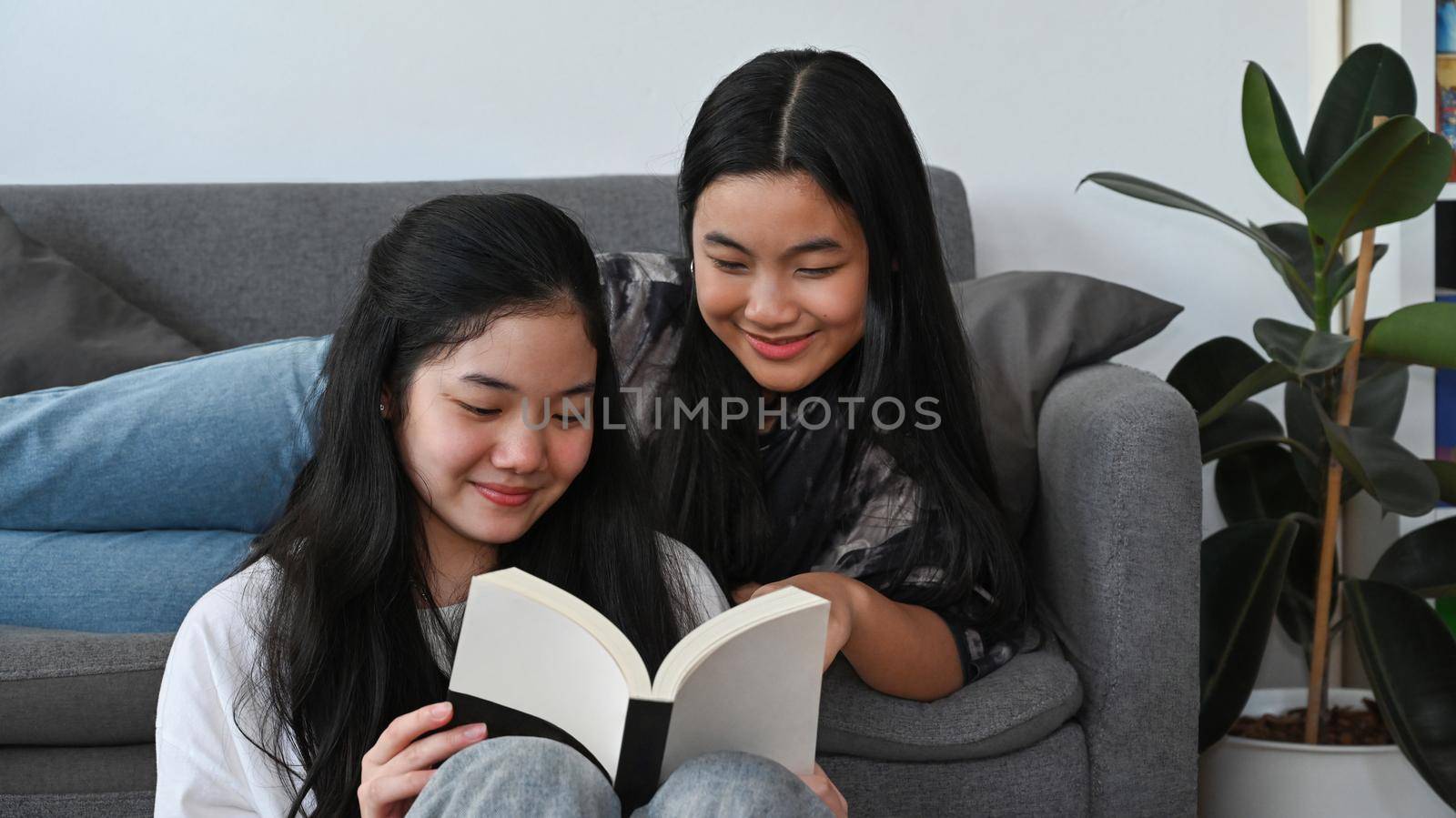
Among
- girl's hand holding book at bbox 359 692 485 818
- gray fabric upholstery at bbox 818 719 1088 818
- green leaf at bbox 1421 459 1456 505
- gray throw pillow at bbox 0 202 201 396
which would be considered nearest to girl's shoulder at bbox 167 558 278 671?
girl's hand holding book at bbox 359 692 485 818

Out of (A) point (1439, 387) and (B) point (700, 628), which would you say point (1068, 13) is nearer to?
(A) point (1439, 387)

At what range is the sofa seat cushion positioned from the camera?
48.9 inches

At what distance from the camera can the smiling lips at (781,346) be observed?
4.25 ft

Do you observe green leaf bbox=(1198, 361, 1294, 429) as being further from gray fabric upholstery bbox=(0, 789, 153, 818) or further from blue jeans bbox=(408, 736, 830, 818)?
gray fabric upholstery bbox=(0, 789, 153, 818)

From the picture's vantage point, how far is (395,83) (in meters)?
2.06

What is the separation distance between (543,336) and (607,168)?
115 cm

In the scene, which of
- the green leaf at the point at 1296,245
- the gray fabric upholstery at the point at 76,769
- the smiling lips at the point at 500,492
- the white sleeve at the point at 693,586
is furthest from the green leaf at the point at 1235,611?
the gray fabric upholstery at the point at 76,769

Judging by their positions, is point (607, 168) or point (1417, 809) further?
point (607, 168)

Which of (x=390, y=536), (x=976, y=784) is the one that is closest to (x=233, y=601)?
(x=390, y=536)

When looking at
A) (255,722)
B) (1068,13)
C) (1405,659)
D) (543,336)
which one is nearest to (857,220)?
(543,336)

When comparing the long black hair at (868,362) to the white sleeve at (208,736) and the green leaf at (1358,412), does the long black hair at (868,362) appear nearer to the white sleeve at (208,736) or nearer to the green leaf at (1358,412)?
the white sleeve at (208,736)

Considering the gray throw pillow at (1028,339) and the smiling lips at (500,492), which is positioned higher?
the gray throw pillow at (1028,339)

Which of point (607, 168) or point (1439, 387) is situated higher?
point (607, 168)

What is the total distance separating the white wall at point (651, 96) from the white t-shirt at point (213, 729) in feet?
4.08
